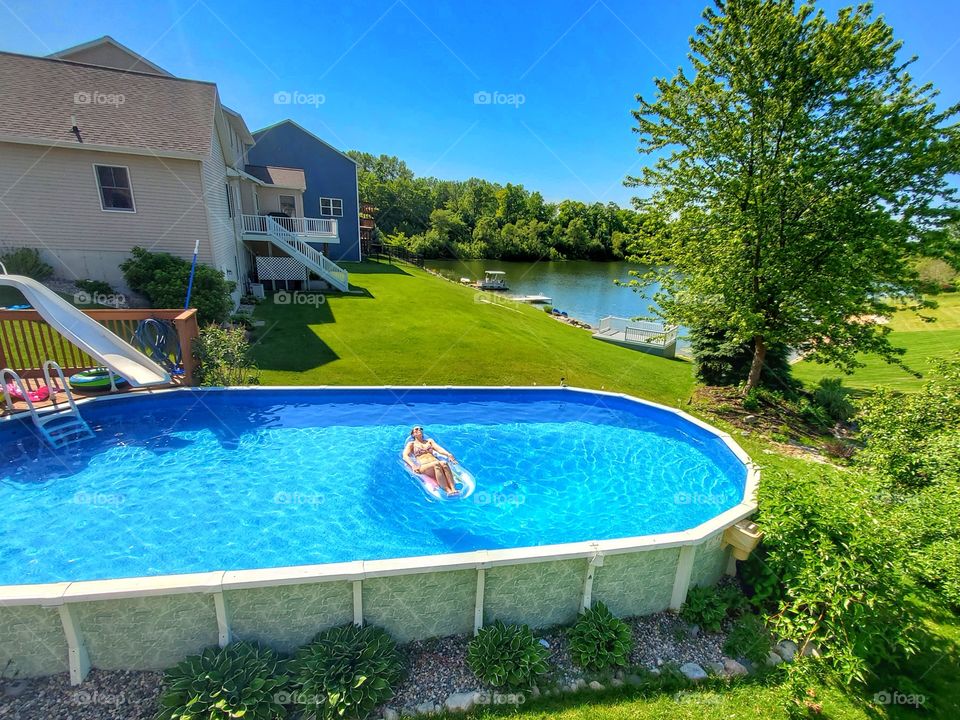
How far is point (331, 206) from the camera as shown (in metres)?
32.3

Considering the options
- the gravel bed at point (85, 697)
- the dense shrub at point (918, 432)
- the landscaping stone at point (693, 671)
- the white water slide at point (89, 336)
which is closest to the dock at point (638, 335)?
the dense shrub at point (918, 432)

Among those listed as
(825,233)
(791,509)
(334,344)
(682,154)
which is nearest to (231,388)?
(334,344)

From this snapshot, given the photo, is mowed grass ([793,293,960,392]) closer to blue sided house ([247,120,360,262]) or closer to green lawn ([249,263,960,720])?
green lawn ([249,263,960,720])

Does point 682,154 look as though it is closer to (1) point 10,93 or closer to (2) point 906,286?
(2) point 906,286

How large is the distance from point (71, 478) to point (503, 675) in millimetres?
8017

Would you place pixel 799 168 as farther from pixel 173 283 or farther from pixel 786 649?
pixel 173 283

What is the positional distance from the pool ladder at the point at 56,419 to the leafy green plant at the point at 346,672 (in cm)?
719

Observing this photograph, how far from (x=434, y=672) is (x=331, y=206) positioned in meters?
34.0

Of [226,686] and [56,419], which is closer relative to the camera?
[226,686]

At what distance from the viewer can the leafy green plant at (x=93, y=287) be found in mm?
13391

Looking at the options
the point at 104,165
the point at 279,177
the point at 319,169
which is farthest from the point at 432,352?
the point at 319,169

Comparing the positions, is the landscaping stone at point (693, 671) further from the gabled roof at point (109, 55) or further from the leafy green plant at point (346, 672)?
the gabled roof at point (109, 55)

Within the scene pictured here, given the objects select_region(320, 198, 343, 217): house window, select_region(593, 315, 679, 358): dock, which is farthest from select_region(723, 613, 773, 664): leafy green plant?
select_region(320, 198, 343, 217): house window

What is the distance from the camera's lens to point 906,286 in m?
9.11
